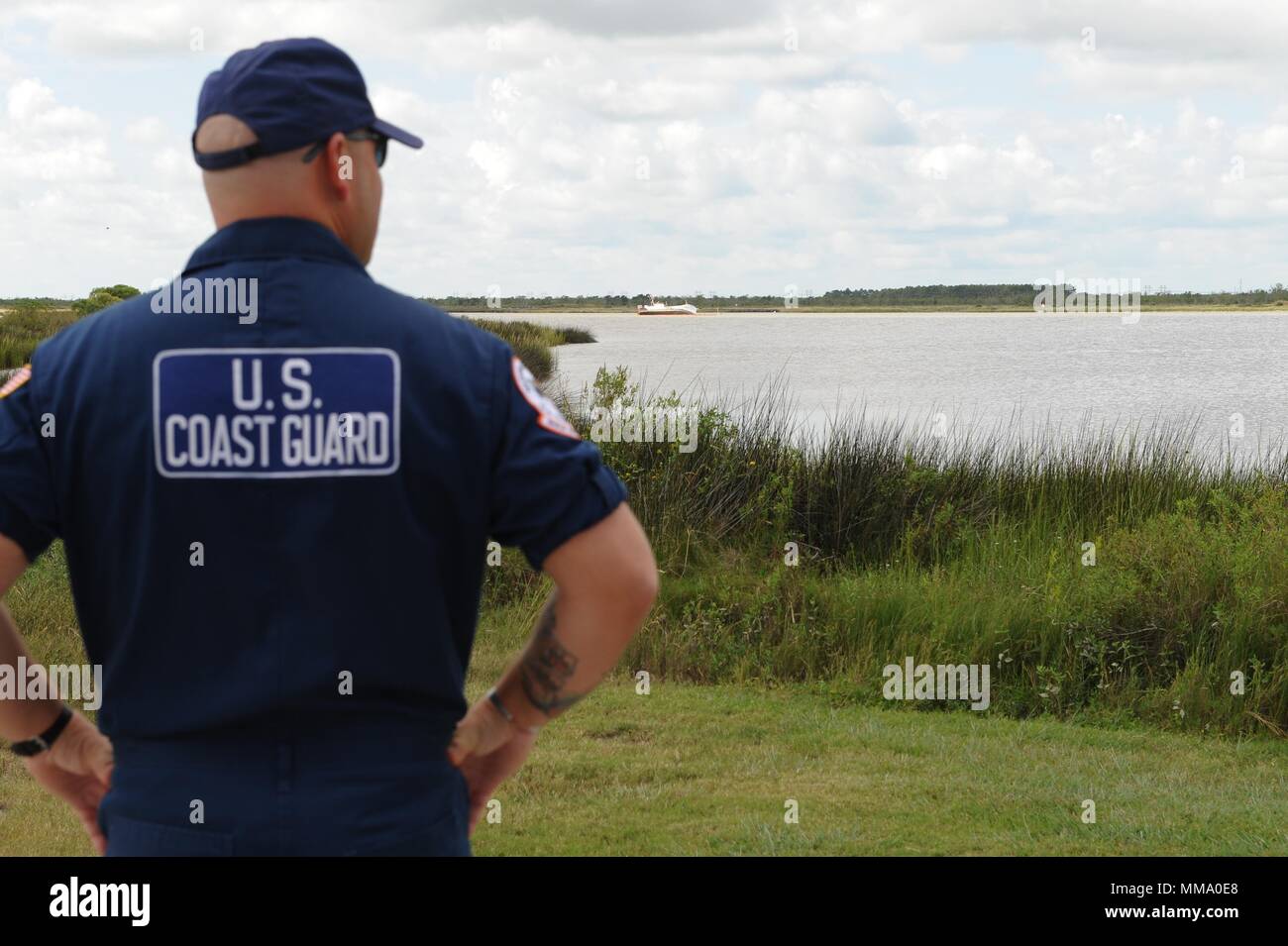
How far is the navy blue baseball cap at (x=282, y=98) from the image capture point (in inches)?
70.2

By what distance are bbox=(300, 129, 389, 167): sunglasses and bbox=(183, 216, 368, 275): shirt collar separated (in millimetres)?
104

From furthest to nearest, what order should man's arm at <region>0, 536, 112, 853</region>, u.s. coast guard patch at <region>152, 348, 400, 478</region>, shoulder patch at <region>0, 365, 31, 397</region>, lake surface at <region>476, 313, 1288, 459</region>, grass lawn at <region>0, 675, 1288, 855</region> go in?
lake surface at <region>476, 313, 1288, 459</region> → grass lawn at <region>0, 675, 1288, 855</region> → man's arm at <region>0, 536, 112, 853</region> → shoulder patch at <region>0, 365, 31, 397</region> → u.s. coast guard patch at <region>152, 348, 400, 478</region>

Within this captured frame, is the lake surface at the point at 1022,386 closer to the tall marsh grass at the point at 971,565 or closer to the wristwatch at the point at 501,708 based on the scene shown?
the tall marsh grass at the point at 971,565

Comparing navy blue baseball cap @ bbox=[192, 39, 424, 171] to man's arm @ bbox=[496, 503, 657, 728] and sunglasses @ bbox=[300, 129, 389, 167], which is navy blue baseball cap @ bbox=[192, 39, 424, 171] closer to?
sunglasses @ bbox=[300, 129, 389, 167]

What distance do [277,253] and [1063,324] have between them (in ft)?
515

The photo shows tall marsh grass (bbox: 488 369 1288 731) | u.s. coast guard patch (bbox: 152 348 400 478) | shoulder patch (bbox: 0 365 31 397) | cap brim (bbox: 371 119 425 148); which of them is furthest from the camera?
tall marsh grass (bbox: 488 369 1288 731)

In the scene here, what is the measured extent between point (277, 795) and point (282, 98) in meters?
0.97

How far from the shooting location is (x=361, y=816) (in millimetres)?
1736

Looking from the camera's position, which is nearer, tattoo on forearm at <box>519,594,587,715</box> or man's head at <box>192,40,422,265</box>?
man's head at <box>192,40,422,265</box>

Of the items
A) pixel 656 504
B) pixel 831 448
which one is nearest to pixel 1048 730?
pixel 656 504

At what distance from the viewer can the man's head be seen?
1.79 metres

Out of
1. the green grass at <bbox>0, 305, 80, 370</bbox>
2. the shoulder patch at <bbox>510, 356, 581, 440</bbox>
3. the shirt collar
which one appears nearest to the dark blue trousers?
the shoulder patch at <bbox>510, 356, 581, 440</bbox>

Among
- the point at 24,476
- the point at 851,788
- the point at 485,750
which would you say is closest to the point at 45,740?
the point at 24,476
